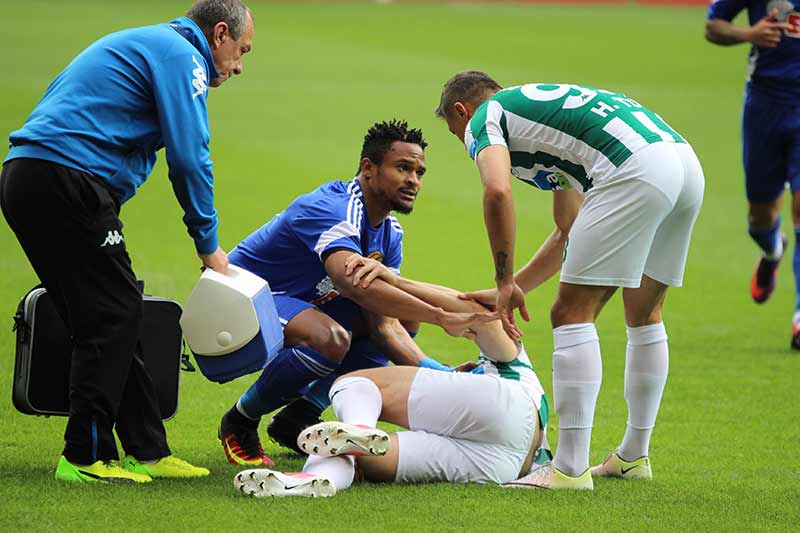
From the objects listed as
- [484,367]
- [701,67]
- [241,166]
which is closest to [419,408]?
[484,367]

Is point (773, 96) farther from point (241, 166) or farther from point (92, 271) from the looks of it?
point (241, 166)

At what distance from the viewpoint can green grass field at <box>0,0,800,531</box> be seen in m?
4.68

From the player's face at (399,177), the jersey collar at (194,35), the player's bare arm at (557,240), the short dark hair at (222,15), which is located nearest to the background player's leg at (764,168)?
the player's bare arm at (557,240)

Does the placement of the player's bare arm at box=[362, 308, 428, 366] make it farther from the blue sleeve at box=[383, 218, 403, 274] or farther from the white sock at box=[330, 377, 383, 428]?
the white sock at box=[330, 377, 383, 428]

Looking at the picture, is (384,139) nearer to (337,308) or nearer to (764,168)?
(337,308)

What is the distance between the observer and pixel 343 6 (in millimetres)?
38719

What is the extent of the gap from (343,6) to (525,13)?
5.52m

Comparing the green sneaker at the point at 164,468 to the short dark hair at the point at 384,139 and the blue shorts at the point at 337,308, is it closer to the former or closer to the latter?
the blue shorts at the point at 337,308

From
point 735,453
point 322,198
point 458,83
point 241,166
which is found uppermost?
point 458,83

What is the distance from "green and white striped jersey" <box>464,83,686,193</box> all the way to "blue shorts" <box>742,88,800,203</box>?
4082 mm

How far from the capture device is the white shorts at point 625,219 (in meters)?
5.07

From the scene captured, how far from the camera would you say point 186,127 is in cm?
481

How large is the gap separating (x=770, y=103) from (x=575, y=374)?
474 centimetres

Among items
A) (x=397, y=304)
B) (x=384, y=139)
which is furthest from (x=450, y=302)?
(x=384, y=139)
